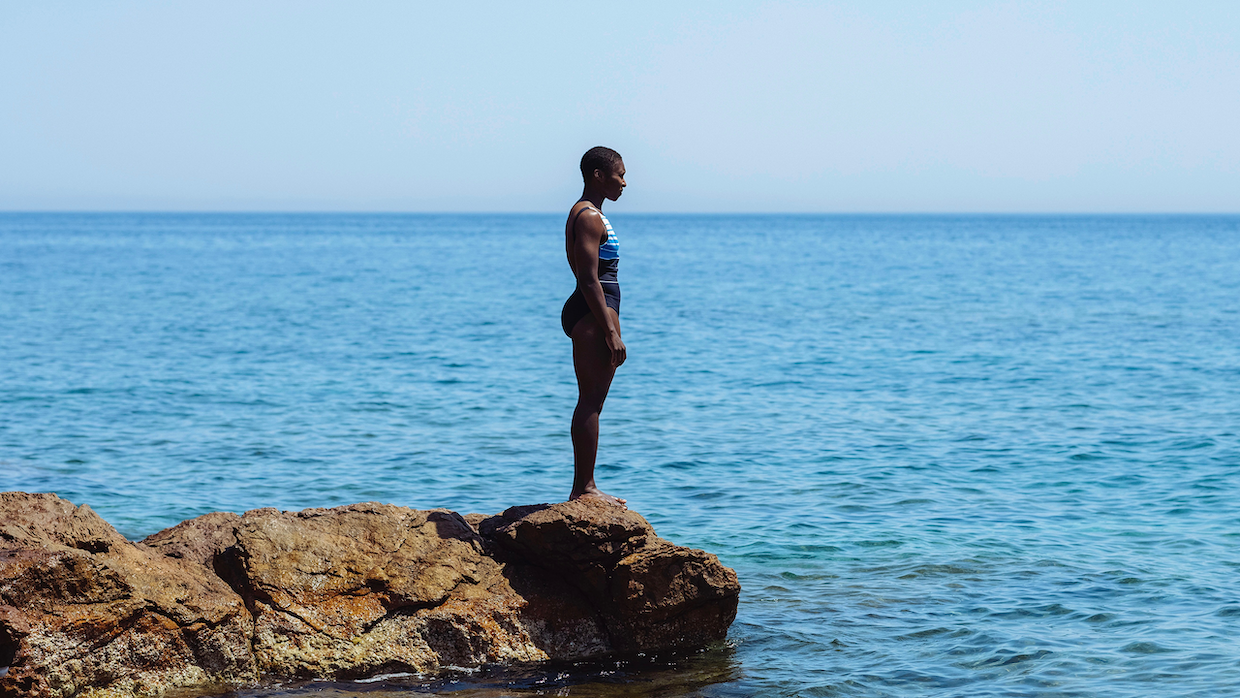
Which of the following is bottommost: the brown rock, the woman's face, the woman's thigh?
the brown rock

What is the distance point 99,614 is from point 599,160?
157 inches

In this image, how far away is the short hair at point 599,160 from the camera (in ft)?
24.2

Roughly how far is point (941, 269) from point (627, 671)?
2430 inches

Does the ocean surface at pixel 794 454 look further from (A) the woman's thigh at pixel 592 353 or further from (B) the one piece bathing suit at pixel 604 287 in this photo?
(B) the one piece bathing suit at pixel 604 287

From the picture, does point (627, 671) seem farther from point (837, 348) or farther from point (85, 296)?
point (85, 296)

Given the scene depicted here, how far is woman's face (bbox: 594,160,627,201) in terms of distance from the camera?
7391mm

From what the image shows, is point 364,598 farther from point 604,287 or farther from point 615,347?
point 604,287

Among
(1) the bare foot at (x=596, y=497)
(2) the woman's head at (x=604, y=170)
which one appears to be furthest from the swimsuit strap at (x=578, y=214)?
(1) the bare foot at (x=596, y=497)

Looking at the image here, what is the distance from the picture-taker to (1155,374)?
72.6 ft

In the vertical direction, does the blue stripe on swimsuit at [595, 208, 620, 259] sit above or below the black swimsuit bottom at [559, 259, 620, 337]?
above

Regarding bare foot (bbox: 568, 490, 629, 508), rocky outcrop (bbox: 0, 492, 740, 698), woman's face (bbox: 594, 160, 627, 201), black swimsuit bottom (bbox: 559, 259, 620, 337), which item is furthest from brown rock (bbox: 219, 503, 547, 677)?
woman's face (bbox: 594, 160, 627, 201)

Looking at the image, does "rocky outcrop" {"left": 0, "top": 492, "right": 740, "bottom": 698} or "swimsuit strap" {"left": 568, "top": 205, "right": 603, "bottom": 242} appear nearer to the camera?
"rocky outcrop" {"left": 0, "top": 492, "right": 740, "bottom": 698}

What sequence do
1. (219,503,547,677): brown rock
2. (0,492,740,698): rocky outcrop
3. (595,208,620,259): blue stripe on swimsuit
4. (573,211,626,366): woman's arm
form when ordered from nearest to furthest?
(0,492,740,698): rocky outcrop
(219,503,547,677): brown rock
(573,211,626,366): woman's arm
(595,208,620,259): blue stripe on swimsuit

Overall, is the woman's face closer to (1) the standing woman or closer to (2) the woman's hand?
(1) the standing woman
